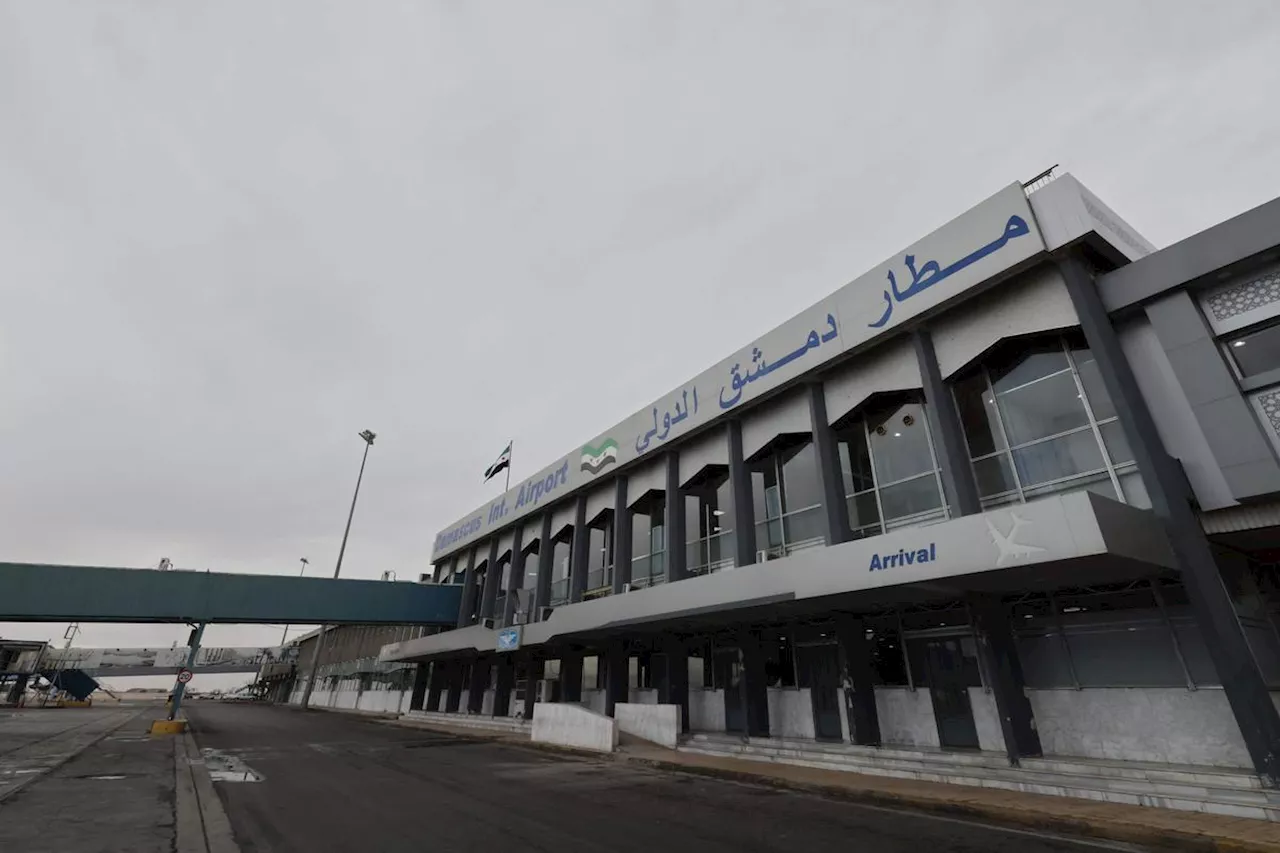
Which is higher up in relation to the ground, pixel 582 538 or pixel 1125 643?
pixel 582 538

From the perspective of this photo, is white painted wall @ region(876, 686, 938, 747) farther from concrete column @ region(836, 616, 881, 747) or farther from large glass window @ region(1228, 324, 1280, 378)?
large glass window @ region(1228, 324, 1280, 378)

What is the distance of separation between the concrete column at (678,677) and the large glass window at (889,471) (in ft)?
28.1

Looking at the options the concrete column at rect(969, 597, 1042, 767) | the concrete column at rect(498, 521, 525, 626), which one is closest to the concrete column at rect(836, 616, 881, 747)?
the concrete column at rect(969, 597, 1042, 767)

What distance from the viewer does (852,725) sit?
15625 mm

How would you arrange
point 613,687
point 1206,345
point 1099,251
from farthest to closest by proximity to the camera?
point 613,687 → point 1099,251 → point 1206,345

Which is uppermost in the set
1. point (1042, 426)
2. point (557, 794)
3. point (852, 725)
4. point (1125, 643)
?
point (1042, 426)

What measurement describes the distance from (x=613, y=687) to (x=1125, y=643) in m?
17.8

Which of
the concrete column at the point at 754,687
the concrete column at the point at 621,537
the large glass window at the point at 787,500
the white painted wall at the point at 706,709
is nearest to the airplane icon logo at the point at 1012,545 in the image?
the large glass window at the point at 787,500

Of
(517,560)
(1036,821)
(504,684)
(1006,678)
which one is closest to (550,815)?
(1036,821)

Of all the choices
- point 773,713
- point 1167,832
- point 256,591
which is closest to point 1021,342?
point 1167,832

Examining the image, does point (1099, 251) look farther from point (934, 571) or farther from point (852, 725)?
point (852, 725)

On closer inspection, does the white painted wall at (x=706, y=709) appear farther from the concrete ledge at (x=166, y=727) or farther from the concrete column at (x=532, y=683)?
the concrete ledge at (x=166, y=727)

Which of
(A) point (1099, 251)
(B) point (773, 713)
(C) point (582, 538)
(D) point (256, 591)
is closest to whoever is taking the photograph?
(A) point (1099, 251)

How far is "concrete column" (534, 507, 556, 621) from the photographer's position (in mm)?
30547
